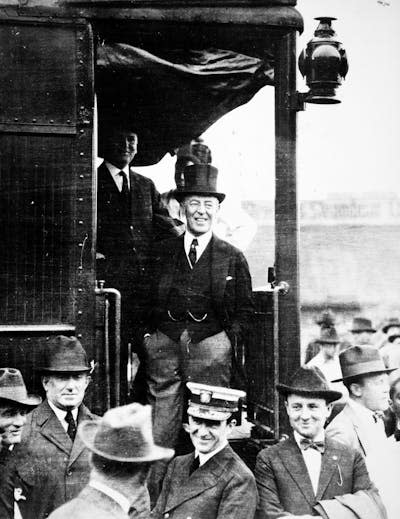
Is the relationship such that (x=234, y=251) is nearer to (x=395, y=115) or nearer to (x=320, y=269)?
(x=320, y=269)

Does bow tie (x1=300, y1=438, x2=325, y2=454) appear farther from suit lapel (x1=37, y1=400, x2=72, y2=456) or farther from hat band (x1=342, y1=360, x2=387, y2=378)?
suit lapel (x1=37, y1=400, x2=72, y2=456)

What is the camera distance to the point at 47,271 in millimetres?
4055

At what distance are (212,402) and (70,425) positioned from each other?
68 cm

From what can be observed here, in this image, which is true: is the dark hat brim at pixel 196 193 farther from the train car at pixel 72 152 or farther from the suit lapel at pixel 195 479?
the suit lapel at pixel 195 479

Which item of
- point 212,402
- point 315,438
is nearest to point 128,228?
point 212,402

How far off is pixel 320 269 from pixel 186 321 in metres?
0.95

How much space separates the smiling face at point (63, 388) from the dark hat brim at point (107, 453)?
125mm

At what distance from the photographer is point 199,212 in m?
4.40

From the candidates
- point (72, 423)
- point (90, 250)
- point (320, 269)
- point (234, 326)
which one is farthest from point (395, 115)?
point (72, 423)

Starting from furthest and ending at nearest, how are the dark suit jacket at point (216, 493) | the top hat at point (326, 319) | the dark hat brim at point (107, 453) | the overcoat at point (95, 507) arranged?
the top hat at point (326, 319) < the dark suit jacket at point (216, 493) < the dark hat brim at point (107, 453) < the overcoat at point (95, 507)

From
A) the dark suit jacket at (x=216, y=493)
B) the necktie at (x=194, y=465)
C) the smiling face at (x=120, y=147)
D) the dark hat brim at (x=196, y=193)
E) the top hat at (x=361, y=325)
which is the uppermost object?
the smiling face at (x=120, y=147)

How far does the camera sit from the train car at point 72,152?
4.02 meters

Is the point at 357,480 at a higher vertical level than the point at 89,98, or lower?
lower

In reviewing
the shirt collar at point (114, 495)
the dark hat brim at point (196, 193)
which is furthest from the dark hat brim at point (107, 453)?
the dark hat brim at point (196, 193)
